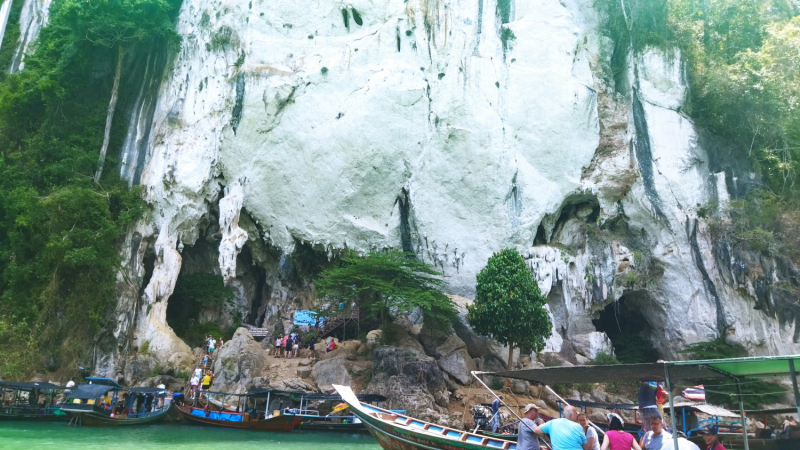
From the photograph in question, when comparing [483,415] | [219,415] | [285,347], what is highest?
[285,347]

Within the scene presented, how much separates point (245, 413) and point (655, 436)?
12.3m

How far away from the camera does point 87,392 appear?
14.3 m

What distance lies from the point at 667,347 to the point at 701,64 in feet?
38.6

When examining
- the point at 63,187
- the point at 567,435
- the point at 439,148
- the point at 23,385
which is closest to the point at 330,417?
the point at 23,385

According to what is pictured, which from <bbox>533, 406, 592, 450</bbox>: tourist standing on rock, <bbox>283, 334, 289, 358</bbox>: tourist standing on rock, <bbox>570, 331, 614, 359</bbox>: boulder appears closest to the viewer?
<bbox>533, 406, 592, 450</bbox>: tourist standing on rock

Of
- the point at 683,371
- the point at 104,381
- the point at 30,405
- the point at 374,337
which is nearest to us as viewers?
the point at 683,371

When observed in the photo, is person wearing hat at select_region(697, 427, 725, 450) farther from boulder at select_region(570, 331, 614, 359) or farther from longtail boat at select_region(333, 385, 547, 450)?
boulder at select_region(570, 331, 614, 359)

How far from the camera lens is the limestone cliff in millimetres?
21219

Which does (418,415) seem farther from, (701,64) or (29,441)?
(701,64)

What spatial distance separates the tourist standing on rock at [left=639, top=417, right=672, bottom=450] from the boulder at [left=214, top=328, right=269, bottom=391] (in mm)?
13833

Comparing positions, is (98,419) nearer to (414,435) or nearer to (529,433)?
(414,435)

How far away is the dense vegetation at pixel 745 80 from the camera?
61.5 feet

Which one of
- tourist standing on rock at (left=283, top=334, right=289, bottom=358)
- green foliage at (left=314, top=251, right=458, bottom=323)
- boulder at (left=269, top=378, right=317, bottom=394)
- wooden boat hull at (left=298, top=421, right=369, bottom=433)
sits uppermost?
green foliage at (left=314, top=251, right=458, bottom=323)

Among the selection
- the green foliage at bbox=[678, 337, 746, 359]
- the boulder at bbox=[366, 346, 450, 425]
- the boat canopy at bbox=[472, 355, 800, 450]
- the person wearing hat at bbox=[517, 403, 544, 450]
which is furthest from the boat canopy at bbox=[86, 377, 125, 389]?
the green foliage at bbox=[678, 337, 746, 359]
